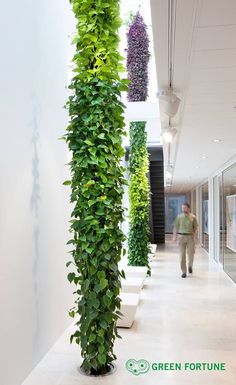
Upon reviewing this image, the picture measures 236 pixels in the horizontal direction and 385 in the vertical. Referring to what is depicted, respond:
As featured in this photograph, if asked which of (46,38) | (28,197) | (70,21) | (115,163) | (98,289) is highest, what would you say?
(70,21)

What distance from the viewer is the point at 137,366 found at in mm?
3367

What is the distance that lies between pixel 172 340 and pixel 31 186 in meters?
2.23

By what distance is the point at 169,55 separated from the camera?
2.72 metres

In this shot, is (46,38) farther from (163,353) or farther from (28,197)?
(163,353)

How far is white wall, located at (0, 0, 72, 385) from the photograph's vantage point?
2.80 metres

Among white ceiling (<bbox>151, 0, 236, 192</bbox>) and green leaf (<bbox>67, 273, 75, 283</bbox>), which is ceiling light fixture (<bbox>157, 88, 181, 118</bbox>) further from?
green leaf (<bbox>67, 273, 75, 283</bbox>)

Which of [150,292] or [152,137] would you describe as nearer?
[150,292]

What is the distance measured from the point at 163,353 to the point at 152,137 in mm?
7662

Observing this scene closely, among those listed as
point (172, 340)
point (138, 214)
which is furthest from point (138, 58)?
point (172, 340)

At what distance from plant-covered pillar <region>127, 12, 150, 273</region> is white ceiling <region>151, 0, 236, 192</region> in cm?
259

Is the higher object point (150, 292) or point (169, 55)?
point (169, 55)

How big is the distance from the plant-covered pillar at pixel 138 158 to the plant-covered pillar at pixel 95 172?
4.25 m

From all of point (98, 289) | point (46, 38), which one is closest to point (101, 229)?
point (98, 289)

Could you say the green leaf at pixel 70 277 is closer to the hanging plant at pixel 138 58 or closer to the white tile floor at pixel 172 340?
the white tile floor at pixel 172 340
